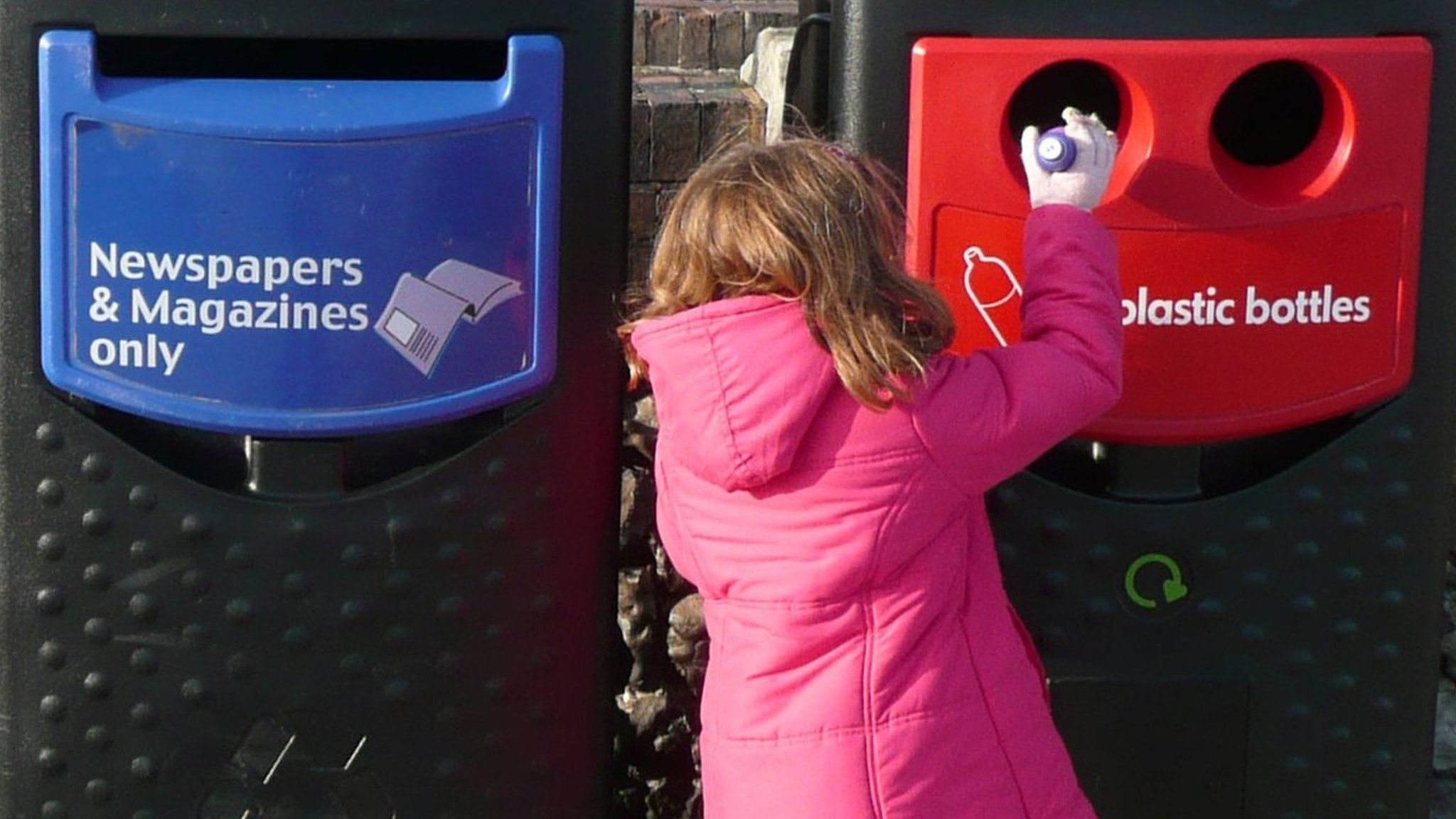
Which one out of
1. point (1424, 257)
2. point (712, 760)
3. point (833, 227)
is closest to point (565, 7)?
point (833, 227)

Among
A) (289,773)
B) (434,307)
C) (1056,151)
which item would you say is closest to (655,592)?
(289,773)

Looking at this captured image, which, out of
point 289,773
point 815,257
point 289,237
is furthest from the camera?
point 289,773

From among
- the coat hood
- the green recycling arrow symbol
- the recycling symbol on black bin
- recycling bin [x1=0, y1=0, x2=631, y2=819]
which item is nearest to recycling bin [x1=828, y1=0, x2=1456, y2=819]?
the green recycling arrow symbol

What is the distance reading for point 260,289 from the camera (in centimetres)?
198

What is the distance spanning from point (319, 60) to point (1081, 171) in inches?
31.8

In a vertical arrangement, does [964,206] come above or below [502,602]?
above

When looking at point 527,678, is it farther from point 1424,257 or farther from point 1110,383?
point 1424,257

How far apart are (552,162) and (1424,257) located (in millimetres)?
912

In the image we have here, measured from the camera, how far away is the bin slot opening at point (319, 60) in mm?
2074

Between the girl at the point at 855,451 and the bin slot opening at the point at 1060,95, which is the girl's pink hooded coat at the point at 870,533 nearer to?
the girl at the point at 855,451

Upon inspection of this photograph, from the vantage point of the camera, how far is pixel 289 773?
211 cm

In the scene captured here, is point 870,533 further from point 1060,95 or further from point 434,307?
point 1060,95

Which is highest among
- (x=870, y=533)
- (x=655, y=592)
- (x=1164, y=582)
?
(x=870, y=533)

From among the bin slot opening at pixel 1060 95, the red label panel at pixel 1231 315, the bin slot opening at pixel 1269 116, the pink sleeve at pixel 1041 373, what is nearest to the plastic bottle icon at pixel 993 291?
the red label panel at pixel 1231 315
